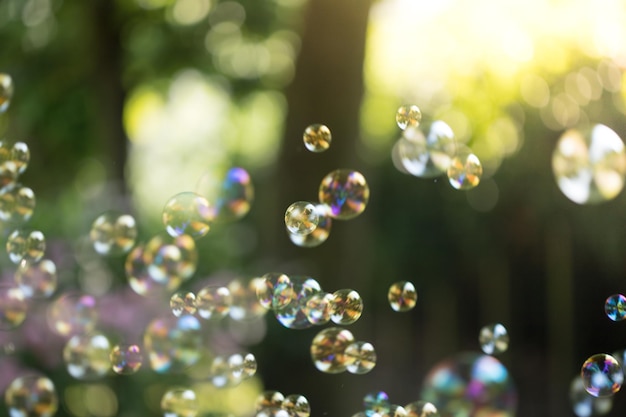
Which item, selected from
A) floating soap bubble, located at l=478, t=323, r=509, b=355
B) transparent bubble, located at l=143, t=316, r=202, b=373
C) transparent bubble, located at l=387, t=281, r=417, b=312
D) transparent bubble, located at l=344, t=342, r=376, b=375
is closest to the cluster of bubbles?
transparent bubble, located at l=387, t=281, r=417, b=312

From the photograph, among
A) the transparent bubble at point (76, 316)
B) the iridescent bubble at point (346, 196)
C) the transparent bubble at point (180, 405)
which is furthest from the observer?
the transparent bubble at point (76, 316)

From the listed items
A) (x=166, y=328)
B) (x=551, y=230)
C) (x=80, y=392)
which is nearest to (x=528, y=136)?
(x=551, y=230)

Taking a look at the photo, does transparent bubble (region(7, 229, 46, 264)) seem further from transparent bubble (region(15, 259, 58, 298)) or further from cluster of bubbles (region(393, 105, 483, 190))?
cluster of bubbles (region(393, 105, 483, 190))

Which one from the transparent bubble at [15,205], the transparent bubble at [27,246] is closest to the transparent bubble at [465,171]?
the transparent bubble at [27,246]

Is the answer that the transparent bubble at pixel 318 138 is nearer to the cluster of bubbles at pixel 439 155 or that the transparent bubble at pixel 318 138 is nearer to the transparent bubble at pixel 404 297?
the cluster of bubbles at pixel 439 155

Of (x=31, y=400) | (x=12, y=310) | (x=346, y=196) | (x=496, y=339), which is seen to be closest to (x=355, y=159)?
(x=346, y=196)

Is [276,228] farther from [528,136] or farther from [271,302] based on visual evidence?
[528,136]

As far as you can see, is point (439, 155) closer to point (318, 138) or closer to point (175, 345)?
point (318, 138)
